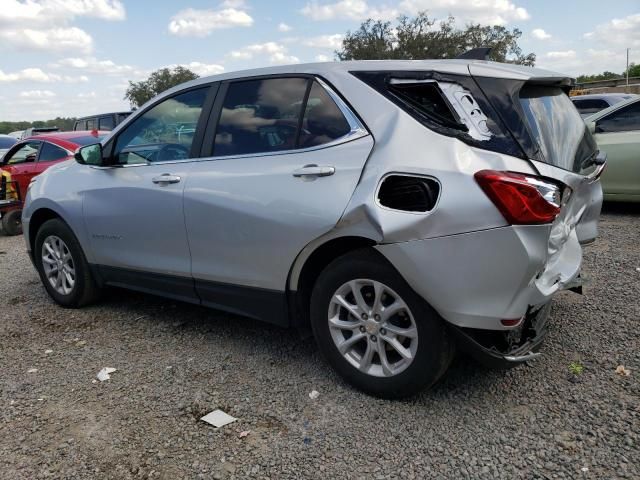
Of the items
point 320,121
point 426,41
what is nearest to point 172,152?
point 320,121

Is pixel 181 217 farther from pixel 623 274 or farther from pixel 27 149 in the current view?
pixel 27 149

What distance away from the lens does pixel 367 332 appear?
2.93 meters

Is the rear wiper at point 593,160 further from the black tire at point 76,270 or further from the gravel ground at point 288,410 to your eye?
the black tire at point 76,270

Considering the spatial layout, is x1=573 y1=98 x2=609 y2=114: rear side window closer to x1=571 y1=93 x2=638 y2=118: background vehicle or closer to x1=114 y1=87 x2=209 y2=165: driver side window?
x1=571 y1=93 x2=638 y2=118: background vehicle

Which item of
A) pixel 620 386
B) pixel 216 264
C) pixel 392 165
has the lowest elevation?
pixel 620 386

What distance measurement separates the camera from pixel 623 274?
187 inches

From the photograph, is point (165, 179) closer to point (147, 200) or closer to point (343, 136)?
point (147, 200)

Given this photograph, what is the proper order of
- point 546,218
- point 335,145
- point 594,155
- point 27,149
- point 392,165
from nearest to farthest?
point 546,218
point 392,165
point 335,145
point 594,155
point 27,149

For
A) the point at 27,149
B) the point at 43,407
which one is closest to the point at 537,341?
the point at 43,407

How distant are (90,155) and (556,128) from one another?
131 inches

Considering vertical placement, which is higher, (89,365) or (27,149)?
(27,149)

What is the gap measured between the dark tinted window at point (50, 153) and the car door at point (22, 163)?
0.16 m

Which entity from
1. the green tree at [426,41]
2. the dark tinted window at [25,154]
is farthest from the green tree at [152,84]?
the dark tinted window at [25,154]

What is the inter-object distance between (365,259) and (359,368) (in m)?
0.63
